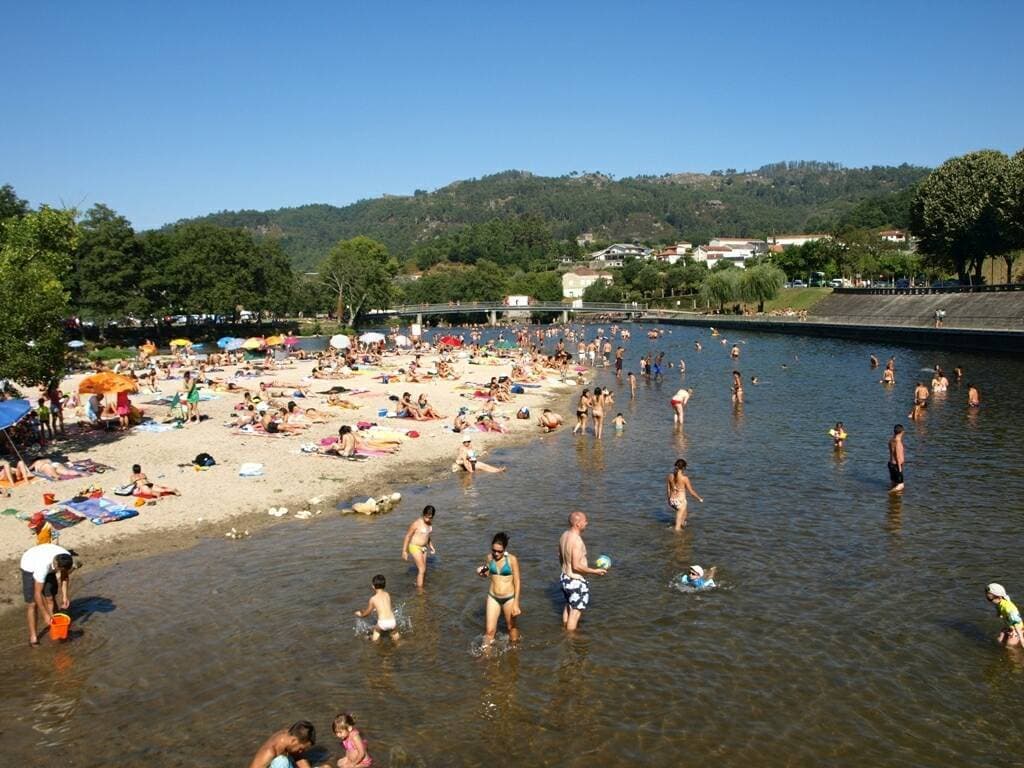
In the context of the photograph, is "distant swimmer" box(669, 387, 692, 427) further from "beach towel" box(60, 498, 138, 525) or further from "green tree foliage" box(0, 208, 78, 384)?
"green tree foliage" box(0, 208, 78, 384)

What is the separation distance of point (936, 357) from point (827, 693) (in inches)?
1900

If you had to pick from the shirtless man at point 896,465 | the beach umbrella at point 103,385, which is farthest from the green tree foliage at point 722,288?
the beach umbrella at point 103,385

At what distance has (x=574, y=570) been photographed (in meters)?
10.0

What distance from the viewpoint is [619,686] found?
9188mm

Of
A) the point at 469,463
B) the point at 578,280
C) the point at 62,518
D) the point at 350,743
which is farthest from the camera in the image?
the point at 578,280

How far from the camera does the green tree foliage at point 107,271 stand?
60531 millimetres

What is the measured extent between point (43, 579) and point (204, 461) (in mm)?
8669

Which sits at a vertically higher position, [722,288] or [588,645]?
[722,288]

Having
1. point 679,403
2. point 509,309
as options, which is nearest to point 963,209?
point 679,403

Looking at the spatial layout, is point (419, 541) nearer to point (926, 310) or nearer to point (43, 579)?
point (43, 579)

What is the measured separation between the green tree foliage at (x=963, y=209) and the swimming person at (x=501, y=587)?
66076 mm

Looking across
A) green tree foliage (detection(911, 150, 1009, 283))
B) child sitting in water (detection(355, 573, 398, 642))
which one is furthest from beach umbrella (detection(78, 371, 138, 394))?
green tree foliage (detection(911, 150, 1009, 283))

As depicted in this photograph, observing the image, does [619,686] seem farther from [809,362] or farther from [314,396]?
[809,362]

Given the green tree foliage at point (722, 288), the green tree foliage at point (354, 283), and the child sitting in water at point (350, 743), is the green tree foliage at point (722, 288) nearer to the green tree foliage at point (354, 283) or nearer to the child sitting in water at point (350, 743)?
the green tree foliage at point (354, 283)
